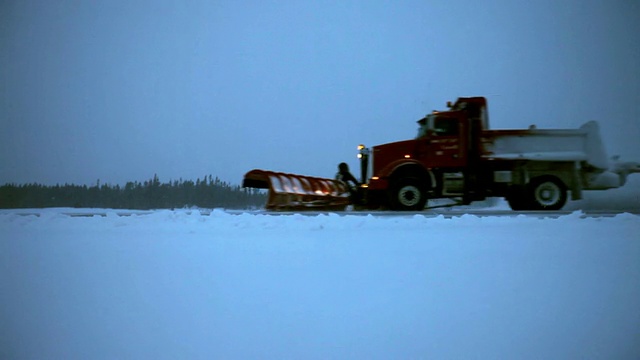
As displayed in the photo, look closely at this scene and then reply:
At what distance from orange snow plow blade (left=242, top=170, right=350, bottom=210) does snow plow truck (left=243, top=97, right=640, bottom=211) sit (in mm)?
29

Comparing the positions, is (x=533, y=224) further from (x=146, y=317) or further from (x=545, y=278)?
(x=146, y=317)

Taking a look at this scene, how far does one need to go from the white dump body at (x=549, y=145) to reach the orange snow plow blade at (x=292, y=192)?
4.09 meters

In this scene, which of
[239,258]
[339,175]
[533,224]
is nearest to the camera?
[239,258]

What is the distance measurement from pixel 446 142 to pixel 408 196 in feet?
5.84

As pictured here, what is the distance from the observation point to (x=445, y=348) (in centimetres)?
192

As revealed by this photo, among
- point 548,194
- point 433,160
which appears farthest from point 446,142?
point 548,194

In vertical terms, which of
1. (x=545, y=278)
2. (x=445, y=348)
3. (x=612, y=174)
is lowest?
(x=445, y=348)

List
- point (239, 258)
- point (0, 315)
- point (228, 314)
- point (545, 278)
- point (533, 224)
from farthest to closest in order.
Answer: point (533, 224) < point (239, 258) < point (545, 278) < point (0, 315) < point (228, 314)

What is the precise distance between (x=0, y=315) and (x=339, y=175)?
31.2 feet

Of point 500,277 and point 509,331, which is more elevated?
point 500,277

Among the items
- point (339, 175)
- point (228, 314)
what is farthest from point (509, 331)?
point (339, 175)

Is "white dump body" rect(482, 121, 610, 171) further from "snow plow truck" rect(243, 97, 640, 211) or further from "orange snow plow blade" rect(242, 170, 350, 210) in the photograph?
"orange snow plow blade" rect(242, 170, 350, 210)

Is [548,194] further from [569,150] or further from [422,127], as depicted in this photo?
[422,127]

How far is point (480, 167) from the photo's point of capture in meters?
9.59
